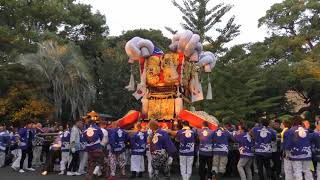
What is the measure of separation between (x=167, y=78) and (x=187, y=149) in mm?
7239

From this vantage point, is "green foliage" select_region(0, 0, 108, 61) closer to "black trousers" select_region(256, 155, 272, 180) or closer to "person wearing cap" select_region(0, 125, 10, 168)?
"person wearing cap" select_region(0, 125, 10, 168)

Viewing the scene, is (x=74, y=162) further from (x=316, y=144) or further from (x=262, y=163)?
(x=316, y=144)

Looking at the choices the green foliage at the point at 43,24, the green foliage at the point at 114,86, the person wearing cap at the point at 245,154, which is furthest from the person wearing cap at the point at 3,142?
the green foliage at the point at 114,86

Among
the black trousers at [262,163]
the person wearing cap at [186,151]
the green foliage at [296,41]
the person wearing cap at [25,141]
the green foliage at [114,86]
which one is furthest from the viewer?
the green foliage at [114,86]

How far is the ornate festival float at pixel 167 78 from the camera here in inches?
733

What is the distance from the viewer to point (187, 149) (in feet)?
40.2

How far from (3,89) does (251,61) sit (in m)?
16.4

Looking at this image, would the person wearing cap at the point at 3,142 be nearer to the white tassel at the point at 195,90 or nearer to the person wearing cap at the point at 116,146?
the person wearing cap at the point at 116,146

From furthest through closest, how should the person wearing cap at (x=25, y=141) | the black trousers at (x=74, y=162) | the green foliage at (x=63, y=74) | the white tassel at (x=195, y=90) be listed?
1. the green foliage at (x=63, y=74)
2. the white tassel at (x=195, y=90)
3. the person wearing cap at (x=25, y=141)
4. the black trousers at (x=74, y=162)

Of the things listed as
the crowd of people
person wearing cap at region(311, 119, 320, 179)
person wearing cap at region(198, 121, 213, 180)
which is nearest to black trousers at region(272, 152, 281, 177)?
the crowd of people

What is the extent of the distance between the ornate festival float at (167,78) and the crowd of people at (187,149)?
2.57m

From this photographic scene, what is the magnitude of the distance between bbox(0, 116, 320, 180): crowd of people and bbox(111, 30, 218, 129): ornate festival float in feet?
8.44

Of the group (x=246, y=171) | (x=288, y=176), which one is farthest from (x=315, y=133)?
(x=246, y=171)

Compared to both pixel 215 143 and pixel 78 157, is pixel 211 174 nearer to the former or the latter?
pixel 215 143
